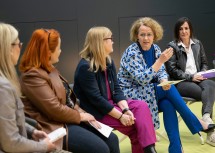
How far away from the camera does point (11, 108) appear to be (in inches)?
68.1

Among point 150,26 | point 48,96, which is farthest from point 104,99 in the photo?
point 150,26

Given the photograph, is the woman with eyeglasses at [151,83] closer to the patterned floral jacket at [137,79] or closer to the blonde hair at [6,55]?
the patterned floral jacket at [137,79]

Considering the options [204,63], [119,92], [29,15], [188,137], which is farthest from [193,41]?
[29,15]

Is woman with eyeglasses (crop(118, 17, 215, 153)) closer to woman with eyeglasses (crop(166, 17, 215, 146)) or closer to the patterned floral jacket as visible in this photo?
the patterned floral jacket

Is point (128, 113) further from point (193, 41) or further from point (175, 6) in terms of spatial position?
point (175, 6)

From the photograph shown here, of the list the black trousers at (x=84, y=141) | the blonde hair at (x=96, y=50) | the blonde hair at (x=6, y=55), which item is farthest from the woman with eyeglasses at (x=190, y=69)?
the blonde hair at (x=6, y=55)

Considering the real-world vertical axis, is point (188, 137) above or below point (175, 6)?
below

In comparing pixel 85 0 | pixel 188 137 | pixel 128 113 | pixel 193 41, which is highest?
pixel 85 0

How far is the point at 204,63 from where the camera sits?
4273 mm

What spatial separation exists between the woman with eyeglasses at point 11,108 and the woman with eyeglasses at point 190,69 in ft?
7.57

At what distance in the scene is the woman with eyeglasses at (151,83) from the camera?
324 cm

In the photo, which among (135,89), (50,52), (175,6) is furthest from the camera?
(175,6)

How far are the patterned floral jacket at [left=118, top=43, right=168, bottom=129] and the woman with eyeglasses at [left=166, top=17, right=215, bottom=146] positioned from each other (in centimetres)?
73

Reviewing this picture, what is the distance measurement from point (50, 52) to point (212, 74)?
7.10 feet
